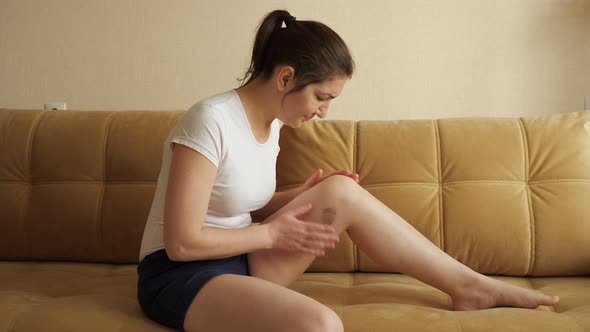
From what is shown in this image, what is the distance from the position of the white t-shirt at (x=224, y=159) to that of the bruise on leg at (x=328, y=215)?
0.16m

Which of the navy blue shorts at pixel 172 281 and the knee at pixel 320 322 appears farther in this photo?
the navy blue shorts at pixel 172 281

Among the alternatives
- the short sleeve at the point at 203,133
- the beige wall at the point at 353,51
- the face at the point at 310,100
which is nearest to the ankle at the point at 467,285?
the face at the point at 310,100

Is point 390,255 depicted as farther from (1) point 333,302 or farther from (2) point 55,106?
(2) point 55,106

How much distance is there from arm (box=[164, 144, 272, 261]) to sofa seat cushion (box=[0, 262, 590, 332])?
0.63 feet

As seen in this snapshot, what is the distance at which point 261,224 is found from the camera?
1.38 metres

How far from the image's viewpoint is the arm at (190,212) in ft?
4.00

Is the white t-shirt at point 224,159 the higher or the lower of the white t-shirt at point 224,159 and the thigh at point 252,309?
the higher

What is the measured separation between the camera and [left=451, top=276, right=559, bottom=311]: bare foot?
1399 mm

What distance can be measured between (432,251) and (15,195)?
1.35 metres

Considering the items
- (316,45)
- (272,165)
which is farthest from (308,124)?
(316,45)

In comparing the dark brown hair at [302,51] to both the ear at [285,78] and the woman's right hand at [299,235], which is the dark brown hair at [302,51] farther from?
the woman's right hand at [299,235]

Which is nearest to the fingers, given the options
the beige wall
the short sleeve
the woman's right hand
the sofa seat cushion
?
the woman's right hand

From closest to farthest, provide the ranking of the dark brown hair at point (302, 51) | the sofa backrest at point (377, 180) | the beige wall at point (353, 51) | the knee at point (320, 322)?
the knee at point (320, 322), the dark brown hair at point (302, 51), the sofa backrest at point (377, 180), the beige wall at point (353, 51)

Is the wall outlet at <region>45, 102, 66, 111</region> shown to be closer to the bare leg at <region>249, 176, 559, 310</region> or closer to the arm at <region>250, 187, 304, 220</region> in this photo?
the arm at <region>250, 187, 304, 220</region>
